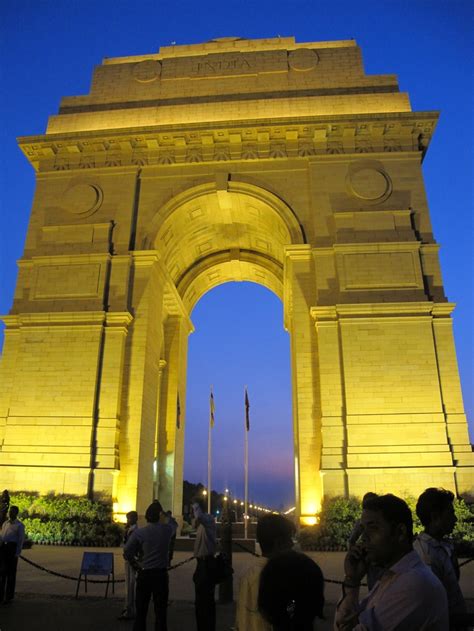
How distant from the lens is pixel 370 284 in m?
18.4

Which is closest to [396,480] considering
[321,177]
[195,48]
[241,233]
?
[321,177]

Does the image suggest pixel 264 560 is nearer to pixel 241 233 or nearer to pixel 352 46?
pixel 241 233

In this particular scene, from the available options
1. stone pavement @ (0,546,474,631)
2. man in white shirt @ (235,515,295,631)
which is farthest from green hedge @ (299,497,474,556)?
man in white shirt @ (235,515,295,631)

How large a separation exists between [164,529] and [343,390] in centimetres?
1202

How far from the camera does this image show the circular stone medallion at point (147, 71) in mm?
24203

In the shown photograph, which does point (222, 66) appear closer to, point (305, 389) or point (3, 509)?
point (305, 389)

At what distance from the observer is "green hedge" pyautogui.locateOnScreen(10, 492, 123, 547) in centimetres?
1519

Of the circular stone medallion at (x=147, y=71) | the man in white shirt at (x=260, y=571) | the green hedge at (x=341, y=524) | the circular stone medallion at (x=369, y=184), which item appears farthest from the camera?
the circular stone medallion at (x=147, y=71)

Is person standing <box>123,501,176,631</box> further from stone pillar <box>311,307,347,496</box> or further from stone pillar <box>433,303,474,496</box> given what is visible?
stone pillar <box>433,303,474,496</box>

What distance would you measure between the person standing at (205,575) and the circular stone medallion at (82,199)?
Answer: 16.6 m

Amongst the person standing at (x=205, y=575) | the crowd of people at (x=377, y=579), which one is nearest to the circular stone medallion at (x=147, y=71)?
the person standing at (x=205, y=575)

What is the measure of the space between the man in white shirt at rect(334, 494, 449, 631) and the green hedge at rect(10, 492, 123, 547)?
14513 mm

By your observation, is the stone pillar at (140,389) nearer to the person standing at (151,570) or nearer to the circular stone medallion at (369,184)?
the circular stone medallion at (369,184)

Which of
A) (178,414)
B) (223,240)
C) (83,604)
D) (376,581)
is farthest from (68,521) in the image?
(223,240)
